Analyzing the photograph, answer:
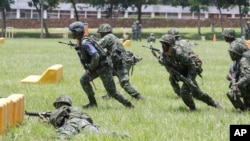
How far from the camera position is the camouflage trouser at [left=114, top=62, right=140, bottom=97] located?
558 inches

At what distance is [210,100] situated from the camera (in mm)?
12586

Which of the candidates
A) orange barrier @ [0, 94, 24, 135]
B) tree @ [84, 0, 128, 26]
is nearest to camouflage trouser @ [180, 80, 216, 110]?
orange barrier @ [0, 94, 24, 135]

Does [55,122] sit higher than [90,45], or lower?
lower

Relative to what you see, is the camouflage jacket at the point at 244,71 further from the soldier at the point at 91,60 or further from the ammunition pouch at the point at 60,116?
the ammunition pouch at the point at 60,116

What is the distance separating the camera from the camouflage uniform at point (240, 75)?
11.4 meters

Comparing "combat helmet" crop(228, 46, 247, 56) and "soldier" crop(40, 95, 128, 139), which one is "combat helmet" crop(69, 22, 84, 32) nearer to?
"soldier" crop(40, 95, 128, 139)

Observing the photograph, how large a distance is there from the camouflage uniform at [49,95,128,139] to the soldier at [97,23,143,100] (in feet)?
12.0

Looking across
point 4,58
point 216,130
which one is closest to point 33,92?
point 216,130

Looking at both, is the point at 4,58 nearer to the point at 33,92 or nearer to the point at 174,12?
the point at 33,92

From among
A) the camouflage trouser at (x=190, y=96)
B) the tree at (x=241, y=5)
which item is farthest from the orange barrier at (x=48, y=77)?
the tree at (x=241, y=5)

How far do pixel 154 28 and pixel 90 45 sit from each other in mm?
69245

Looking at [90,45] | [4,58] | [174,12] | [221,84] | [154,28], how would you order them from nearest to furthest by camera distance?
[90,45] → [221,84] → [4,58] → [154,28] → [174,12]

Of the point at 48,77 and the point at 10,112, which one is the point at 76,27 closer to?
the point at 10,112

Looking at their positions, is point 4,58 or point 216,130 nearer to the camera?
point 216,130
